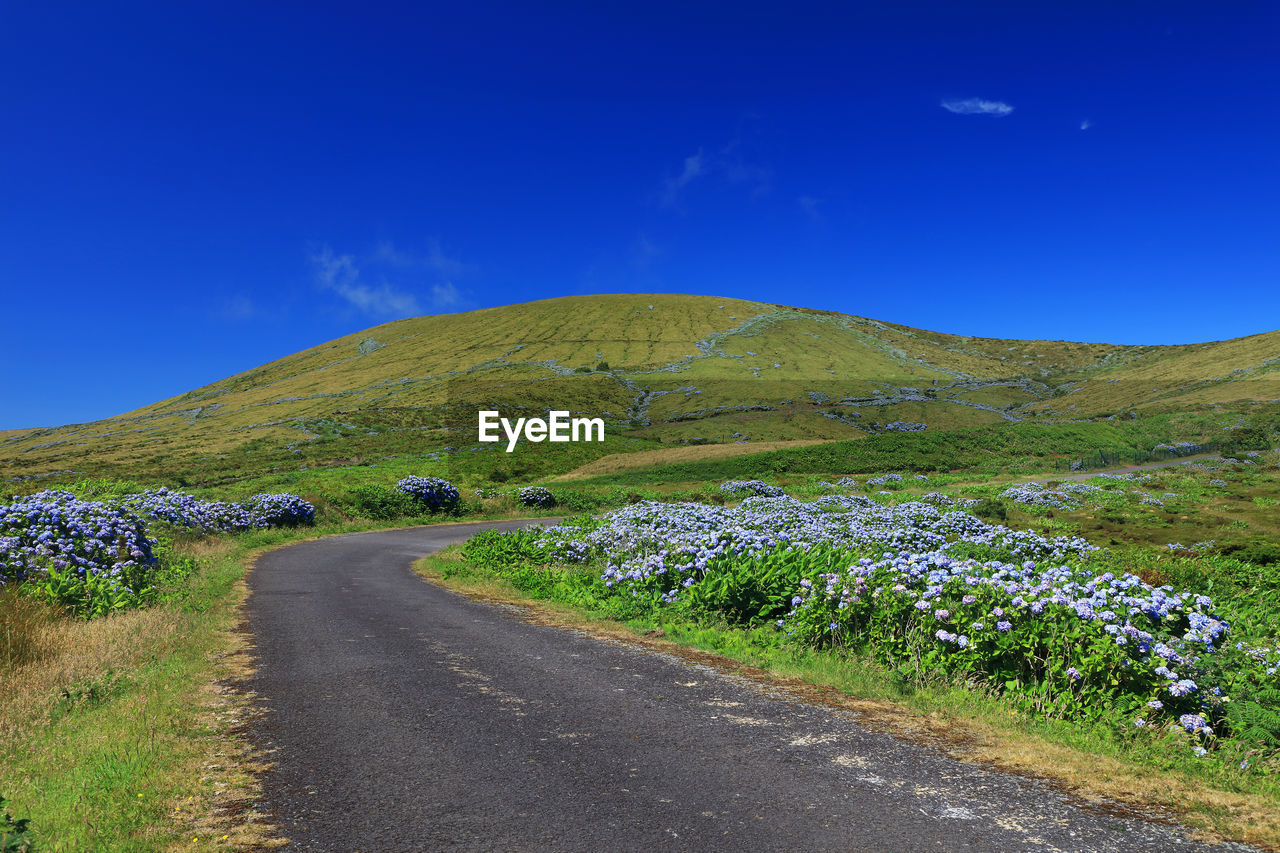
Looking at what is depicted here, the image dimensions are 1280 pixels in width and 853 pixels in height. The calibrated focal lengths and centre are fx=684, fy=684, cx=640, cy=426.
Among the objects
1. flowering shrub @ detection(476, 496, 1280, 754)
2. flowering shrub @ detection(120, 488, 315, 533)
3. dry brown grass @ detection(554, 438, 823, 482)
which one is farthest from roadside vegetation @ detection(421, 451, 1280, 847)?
dry brown grass @ detection(554, 438, 823, 482)

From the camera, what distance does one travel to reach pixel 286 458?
258 ft

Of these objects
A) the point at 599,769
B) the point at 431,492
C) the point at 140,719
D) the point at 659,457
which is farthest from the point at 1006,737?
the point at 659,457

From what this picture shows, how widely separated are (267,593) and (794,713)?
14625mm

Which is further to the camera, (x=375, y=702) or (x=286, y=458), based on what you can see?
(x=286, y=458)

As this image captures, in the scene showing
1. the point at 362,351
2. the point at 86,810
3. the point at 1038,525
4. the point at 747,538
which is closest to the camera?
the point at 86,810

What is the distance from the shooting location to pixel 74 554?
14.1 m

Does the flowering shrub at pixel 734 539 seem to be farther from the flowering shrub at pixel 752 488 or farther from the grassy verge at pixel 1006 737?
the flowering shrub at pixel 752 488

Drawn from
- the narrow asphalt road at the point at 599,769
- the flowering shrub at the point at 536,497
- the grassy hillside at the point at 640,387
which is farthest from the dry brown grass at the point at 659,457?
the narrow asphalt road at the point at 599,769

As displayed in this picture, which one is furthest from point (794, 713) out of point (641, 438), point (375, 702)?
point (641, 438)

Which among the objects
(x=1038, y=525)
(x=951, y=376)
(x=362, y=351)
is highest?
(x=362, y=351)

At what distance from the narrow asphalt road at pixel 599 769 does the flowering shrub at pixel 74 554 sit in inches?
207

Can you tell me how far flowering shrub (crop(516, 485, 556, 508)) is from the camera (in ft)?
144

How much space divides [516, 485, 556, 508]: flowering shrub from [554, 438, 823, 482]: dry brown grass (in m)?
14.8

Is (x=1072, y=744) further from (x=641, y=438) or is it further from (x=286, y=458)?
(x=286, y=458)
